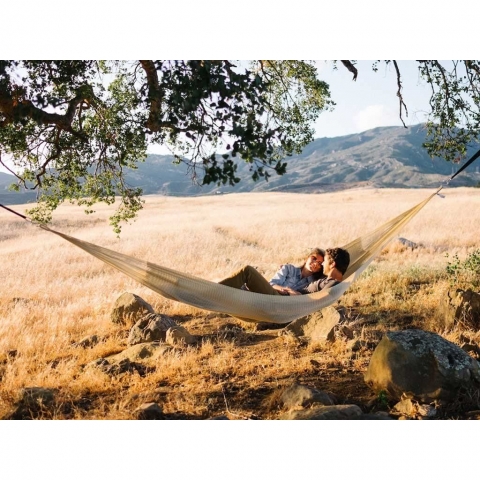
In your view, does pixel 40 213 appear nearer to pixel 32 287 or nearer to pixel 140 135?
pixel 140 135

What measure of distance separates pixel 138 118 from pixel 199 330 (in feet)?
8.30

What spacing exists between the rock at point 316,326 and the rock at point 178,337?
1.02 m

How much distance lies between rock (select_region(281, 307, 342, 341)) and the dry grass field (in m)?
0.15

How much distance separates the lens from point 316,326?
590 cm

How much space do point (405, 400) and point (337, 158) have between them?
570ft

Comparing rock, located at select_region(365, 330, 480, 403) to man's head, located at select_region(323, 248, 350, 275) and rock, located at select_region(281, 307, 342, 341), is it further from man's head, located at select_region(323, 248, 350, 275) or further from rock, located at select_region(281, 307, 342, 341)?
rock, located at select_region(281, 307, 342, 341)

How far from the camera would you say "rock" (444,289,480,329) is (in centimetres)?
579

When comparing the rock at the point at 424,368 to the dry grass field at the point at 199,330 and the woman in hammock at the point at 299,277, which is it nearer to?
the dry grass field at the point at 199,330

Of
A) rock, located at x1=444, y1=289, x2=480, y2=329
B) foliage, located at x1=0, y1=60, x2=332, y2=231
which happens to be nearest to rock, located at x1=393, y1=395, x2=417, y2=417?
foliage, located at x1=0, y1=60, x2=332, y2=231

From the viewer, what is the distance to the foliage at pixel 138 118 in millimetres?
3602

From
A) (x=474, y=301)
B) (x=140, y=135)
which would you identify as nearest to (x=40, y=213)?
(x=140, y=135)

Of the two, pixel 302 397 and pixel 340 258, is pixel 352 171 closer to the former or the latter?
pixel 340 258

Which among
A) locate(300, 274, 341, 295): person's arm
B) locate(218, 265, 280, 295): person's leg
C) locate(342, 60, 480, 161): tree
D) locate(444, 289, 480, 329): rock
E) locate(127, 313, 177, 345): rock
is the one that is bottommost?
locate(444, 289, 480, 329): rock
